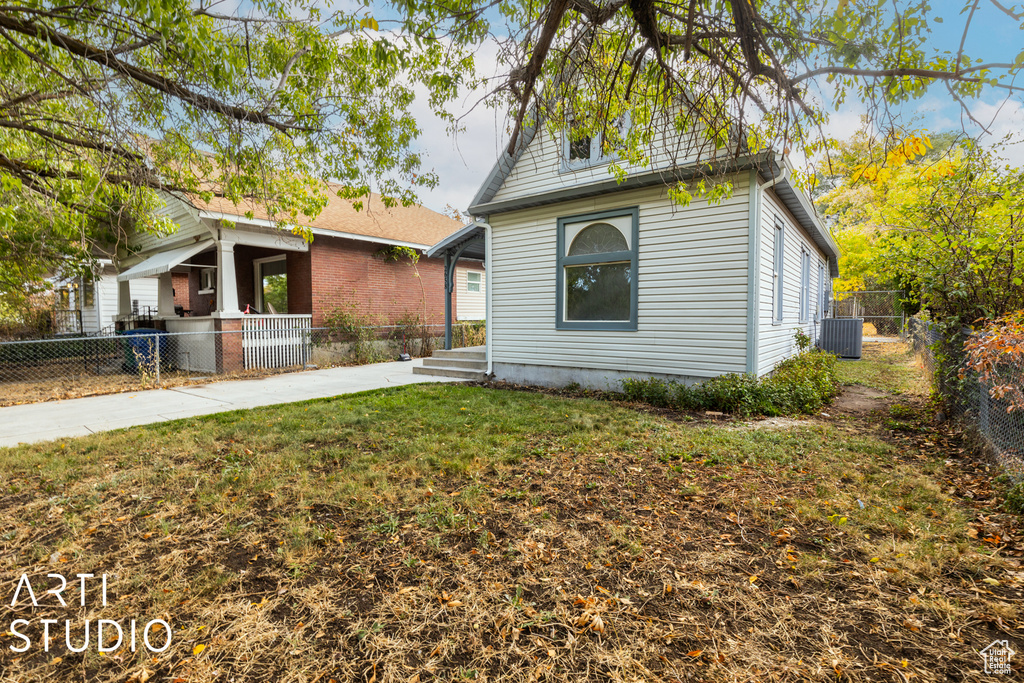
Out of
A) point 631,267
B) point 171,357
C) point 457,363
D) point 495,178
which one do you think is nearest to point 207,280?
point 171,357

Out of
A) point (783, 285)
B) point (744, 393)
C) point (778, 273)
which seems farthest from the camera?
point (783, 285)

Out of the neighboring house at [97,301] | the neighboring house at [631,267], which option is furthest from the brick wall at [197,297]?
the neighboring house at [631,267]

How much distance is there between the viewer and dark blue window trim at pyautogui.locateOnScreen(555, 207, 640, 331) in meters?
7.61

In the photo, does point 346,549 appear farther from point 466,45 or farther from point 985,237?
point 985,237

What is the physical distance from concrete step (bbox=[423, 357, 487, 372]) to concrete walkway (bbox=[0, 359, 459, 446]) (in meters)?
0.51

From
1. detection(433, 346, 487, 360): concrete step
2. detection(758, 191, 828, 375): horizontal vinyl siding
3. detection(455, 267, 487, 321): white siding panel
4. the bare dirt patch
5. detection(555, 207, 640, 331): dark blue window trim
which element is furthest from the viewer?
detection(455, 267, 487, 321): white siding panel

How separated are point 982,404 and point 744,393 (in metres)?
2.32

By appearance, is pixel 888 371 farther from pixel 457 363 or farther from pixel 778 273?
pixel 457 363

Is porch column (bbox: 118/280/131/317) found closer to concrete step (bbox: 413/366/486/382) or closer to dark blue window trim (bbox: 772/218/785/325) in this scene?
concrete step (bbox: 413/366/486/382)

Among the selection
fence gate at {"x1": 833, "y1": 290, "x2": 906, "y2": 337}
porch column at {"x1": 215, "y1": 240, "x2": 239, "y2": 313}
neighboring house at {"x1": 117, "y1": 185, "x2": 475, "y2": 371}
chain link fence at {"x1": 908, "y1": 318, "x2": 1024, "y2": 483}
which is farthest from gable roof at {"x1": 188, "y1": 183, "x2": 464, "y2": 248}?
fence gate at {"x1": 833, "y1": 290, "x2": 906, "y2": 337}

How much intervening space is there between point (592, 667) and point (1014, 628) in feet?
6.22

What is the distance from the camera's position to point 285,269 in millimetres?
14062

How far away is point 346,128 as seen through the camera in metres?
6.35

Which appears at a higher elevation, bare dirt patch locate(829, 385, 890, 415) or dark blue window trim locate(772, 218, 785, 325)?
dark blue window trim locate(772, 218, 785, 325)
